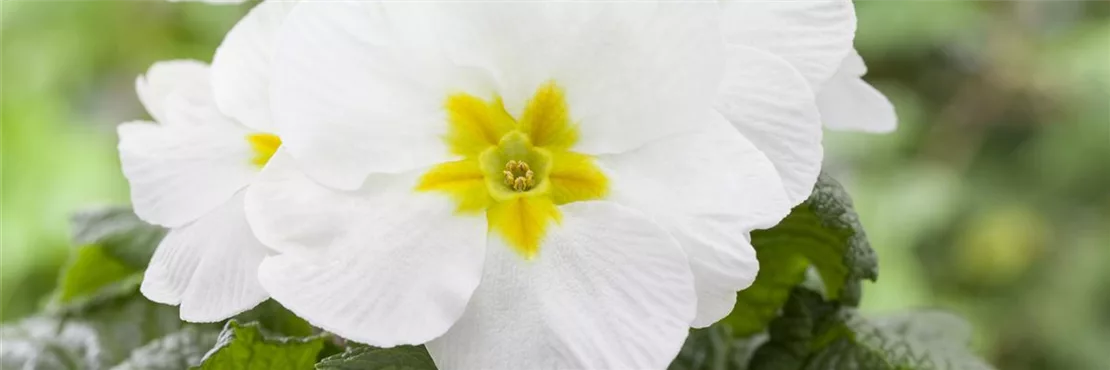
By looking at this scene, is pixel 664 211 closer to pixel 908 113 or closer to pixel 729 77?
pixel 729 77

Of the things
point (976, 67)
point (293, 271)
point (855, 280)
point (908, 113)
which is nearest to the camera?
point (293, 271)

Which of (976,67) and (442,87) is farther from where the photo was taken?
(976,67)

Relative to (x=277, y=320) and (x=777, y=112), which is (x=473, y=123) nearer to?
(x=777, y=112)

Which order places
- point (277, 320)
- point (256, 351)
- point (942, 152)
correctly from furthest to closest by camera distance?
1. point (942, 152)
2. point (277, 320)
3. point (256, 351)

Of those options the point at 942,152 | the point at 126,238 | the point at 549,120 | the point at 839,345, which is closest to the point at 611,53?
the point at 549,120

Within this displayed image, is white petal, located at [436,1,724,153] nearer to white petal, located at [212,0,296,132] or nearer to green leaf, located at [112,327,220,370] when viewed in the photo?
white petal, located at [212,0,296,132]

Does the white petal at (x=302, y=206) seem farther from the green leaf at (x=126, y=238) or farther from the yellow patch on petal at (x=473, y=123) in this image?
the green leaf at (x=126, y=238)

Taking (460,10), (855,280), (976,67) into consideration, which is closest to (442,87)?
(460,10)
